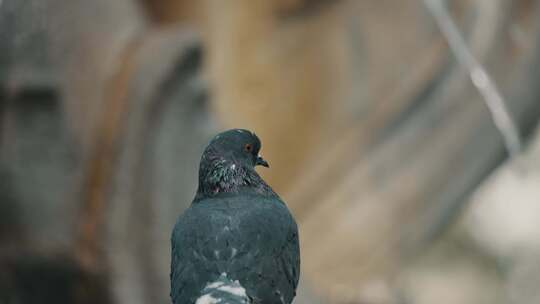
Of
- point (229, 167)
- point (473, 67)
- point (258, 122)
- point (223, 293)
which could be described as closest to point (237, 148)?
point (229, 167)

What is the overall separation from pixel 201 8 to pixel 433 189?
4.95 feet

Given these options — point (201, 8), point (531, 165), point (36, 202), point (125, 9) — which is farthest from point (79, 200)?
point (531, 165)

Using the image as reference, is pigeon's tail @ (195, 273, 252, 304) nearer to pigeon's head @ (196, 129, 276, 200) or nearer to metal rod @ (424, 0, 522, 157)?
pigeon's head @ (196, 129, 276, 200)

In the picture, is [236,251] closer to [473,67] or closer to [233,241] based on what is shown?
[233,241]

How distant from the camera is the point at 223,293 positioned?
547 cm

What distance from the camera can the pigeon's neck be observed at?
5914 millimetres

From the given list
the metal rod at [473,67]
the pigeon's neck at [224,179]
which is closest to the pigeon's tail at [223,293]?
the pigeon's neck at [224,179]

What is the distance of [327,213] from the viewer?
10.1m

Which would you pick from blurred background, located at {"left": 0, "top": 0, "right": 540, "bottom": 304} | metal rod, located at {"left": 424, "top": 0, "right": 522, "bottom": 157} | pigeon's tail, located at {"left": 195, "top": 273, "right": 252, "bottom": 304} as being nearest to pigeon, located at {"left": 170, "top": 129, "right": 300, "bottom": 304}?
pigeon's tail, located at {"left": 195, "top": 273, "right": 252, "bottom": 304}

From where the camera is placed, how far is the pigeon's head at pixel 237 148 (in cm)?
596

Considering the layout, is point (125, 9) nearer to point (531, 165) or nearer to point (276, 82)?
point (276, 82)

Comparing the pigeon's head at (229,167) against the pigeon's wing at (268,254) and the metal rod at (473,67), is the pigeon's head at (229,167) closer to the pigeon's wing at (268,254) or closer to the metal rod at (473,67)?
the pigeon's wing at (268,254)

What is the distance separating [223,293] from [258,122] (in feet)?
14.0

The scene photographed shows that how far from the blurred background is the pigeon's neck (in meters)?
2.01
